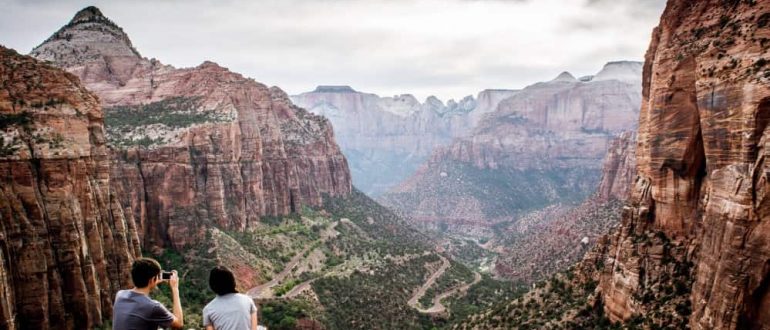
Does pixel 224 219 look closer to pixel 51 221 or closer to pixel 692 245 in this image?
pixel 51 221

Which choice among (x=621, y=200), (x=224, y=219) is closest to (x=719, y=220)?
(x=224, y=219)

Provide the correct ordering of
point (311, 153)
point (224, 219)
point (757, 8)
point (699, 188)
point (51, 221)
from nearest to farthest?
point (757, 8) < point (699, 188) < point (51, 221) < point (224, 219) < point (311, 153)

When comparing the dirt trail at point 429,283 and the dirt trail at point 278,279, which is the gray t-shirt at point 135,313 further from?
the dirt trail at point 429,283

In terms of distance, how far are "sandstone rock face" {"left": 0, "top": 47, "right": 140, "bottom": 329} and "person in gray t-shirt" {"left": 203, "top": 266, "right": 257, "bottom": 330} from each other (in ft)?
104

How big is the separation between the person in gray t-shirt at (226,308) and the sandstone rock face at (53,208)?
104 feet

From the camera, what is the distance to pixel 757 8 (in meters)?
30.0

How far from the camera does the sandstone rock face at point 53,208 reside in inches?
1550

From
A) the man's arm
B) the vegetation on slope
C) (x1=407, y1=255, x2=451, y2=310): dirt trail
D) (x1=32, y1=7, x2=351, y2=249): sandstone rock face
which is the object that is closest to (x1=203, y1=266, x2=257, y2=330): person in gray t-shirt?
the man's arm

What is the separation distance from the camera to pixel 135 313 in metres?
12.3

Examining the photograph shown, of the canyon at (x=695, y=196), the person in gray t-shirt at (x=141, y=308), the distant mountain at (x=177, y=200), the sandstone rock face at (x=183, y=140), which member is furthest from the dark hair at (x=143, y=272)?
the sandstone rock face at (x=183, y=140)

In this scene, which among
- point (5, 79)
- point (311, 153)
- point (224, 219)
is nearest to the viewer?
point (5, 79)

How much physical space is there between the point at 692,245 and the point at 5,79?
53.6 meters

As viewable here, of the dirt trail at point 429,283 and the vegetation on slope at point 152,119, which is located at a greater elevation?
the vegetation on slope at point 152,119

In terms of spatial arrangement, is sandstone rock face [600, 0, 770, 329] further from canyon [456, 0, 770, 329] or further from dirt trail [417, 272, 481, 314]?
dirt trail [417, 272, 481, 314]
